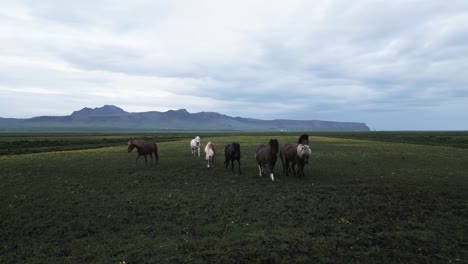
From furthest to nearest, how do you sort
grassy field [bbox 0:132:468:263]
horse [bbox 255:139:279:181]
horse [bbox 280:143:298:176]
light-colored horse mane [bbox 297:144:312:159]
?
1. horse [bbox 280:143:298:176]
2. light-colored horse mane [bbox 297:144:312:159]
3. horse [bbox 255:139:279:181]
4. grassy field [bbox 0:132:468:263]

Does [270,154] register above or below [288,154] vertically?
above

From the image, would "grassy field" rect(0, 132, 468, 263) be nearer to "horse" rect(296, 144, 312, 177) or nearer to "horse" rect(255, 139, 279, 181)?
"horse" rect(255, 139, 279, 181)

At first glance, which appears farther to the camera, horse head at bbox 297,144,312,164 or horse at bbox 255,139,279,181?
horse head at bbox 297,144,312,164

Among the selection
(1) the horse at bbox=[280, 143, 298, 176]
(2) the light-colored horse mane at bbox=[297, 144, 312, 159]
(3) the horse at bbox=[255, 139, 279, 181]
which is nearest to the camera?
(3) the horse at bbox=[255, 139, 279, 181]

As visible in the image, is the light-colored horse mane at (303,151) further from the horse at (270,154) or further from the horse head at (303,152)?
the horse at (270,154)

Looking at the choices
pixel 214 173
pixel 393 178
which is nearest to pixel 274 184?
pixel 214 173

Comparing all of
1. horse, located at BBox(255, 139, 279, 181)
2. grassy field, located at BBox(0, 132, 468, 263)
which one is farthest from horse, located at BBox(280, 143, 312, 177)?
horse, located at BBox(255, 139, 279, 181)

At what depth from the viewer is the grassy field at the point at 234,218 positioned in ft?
30.5

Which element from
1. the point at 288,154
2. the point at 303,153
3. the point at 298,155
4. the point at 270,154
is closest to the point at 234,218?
the point at 270,154

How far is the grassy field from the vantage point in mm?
9289

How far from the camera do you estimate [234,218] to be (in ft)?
40.7

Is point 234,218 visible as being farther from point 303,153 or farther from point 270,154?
point 303,153

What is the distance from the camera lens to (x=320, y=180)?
19.5 meters

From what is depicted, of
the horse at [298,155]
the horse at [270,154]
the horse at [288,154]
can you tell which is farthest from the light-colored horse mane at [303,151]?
the horse at [270,154]
